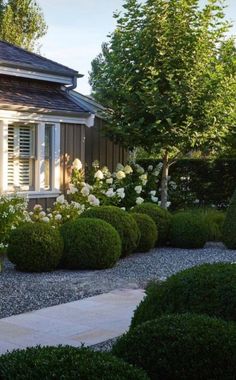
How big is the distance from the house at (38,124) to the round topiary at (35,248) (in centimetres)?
358

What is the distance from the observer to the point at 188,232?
1266 cm

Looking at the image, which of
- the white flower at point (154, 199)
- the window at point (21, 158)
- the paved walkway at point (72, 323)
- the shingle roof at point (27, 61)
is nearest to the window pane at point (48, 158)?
the window at point (21, 158)

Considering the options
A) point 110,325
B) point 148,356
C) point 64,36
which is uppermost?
point 64,36

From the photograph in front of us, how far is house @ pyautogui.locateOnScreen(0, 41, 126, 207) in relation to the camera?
13.6 meters

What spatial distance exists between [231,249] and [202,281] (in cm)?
831

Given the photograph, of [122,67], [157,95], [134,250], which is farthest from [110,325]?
[122,67]

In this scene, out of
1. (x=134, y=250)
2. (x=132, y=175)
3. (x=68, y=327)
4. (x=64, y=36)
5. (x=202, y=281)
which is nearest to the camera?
(x=202, y=281)

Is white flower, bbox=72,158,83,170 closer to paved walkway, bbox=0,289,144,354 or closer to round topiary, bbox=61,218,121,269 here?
round topiary, bbox=61,218,121,269

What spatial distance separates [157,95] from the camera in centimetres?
1502

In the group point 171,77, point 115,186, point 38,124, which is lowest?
point 115,186

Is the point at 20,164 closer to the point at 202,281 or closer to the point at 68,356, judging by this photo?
the point at 202,281

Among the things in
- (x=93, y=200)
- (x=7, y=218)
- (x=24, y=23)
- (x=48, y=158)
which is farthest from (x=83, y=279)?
(x=24, y=23)

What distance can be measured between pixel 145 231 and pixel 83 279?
290cm

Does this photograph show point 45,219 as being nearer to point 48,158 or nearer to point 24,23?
point 48,158
